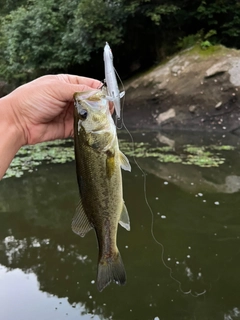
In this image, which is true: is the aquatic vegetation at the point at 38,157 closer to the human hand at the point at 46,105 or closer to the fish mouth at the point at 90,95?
the human hand at the point at 46,105

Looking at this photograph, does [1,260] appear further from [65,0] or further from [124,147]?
[65,0]

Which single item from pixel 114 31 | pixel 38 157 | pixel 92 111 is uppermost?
pixel 92 111

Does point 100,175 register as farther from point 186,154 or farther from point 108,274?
point 186,154

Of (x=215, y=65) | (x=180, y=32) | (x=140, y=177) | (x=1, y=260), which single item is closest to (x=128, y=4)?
(x=180, y=32)

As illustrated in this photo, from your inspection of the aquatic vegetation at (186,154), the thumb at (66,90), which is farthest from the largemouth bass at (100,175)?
the aquatic vegetation at (186,154)

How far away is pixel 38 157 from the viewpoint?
9.05m

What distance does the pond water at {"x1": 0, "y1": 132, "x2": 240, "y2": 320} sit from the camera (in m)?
3.66

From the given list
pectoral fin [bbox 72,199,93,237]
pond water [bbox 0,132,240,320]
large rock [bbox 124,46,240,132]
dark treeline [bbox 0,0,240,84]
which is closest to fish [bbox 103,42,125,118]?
pectoral fin [bbox 72,199,93,237]

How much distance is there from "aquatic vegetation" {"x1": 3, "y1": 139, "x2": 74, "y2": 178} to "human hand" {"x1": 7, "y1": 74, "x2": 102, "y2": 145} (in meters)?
5.23

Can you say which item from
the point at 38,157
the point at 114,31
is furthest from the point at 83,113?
the point at 114,31

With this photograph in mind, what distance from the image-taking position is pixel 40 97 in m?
2.31

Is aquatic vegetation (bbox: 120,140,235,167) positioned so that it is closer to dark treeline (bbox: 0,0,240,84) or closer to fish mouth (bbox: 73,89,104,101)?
dark treeline (bbox: 0,0,240,84)

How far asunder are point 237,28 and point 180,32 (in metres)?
2.01

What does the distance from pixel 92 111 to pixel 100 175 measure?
0.32 metres
